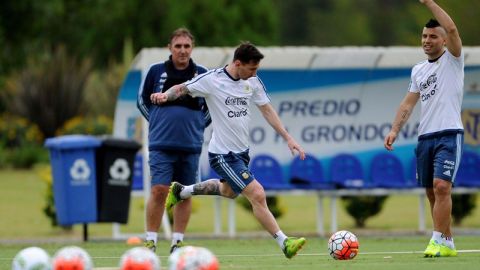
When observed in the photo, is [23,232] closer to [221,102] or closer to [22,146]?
[221,102]

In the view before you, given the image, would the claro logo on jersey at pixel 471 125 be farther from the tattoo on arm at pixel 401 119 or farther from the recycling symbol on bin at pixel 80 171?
the tattoo on arm at pixel 401 119

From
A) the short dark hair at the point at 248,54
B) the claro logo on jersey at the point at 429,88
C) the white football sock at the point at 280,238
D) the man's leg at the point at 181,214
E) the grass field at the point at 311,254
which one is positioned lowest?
the grass field at the point at 311,254

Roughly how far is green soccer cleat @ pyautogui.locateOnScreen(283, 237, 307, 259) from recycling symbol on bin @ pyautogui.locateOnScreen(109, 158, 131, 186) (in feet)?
24.4

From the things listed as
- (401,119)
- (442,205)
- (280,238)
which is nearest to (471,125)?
(401,119)

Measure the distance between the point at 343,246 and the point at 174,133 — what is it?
102 inches

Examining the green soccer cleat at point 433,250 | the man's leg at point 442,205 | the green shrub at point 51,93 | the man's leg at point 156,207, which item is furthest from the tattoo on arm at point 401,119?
the green shrub at point 51,93

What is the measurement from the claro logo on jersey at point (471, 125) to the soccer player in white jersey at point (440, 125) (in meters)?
7.69

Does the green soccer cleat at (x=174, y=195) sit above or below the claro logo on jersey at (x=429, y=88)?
below

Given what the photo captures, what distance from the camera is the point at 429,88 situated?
517 inches

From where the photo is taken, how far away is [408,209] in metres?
29.5

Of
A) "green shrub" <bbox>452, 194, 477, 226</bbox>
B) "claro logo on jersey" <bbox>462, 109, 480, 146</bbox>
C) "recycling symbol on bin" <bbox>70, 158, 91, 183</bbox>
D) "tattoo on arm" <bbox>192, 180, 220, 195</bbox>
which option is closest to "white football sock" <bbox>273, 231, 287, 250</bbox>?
"tattoo on arm" <bbox>192, 180, 220, 195</bbox>

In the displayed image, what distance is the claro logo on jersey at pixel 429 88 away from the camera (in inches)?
515

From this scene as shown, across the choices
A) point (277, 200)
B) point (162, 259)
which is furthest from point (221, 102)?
point (277, 200)

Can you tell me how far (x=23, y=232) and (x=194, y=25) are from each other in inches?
1251
